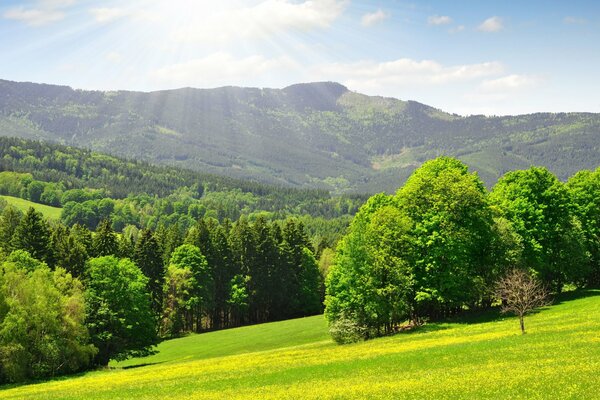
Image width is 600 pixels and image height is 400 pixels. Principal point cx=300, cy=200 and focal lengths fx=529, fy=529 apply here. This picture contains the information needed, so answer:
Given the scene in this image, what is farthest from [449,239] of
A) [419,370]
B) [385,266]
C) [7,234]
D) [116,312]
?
[7,234]

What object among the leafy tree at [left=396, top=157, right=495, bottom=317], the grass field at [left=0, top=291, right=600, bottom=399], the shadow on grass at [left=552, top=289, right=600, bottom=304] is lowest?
the shadow on grass at [left=552, top=289, right=600, bottom=304]

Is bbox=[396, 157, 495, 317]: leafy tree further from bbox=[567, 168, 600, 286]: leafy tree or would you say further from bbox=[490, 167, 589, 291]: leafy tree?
bbox=[567, 168, 600, 286]: leafy tree

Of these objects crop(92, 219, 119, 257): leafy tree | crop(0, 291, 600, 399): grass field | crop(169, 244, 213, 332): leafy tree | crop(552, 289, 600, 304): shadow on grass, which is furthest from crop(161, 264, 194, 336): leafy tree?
crop(552, 289, 600, 304): shadow on grass

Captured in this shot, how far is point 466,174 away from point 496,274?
1391 cm

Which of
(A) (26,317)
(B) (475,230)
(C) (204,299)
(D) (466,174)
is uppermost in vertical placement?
(D) (466,174)

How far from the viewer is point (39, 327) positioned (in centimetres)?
6106

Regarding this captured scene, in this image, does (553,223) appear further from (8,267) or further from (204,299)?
(8,267)

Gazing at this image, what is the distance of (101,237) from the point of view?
288 feet

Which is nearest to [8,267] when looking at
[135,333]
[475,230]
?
[135,333]

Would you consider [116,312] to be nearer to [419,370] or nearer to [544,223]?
[419,370]

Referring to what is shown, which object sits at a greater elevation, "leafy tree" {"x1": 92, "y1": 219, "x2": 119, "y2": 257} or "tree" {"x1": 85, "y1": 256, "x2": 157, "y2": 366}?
"leafy tree" {"x1": 92, "y1": 219, "x2": 119, "y2": 257}

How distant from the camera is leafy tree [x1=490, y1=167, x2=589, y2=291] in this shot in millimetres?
71250

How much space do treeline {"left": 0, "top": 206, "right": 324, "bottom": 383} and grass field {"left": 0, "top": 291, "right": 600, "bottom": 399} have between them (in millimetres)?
6172

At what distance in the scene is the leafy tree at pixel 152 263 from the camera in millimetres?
97312
